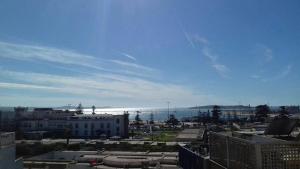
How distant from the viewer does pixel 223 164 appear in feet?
68.9

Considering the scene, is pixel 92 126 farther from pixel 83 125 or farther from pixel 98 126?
pixel 83 125

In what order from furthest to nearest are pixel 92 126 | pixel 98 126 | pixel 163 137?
pixel 98 126
pixel 92 126
pixel 163 137

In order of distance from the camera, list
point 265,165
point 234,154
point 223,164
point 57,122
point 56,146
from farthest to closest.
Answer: point 57,122 < point 56,146 < point 223,164 < point 234,154 < point 265,165

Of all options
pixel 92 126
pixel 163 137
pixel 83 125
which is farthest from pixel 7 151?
pixel 83 125

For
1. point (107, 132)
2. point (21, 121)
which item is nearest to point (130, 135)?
point (107, 132)

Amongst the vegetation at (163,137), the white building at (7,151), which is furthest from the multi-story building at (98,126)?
the white building at (7,151)

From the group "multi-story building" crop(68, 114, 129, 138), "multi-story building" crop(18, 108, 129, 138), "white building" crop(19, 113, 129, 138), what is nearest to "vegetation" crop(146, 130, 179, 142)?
"multi-story building" crop(68, 114, 129, 138)

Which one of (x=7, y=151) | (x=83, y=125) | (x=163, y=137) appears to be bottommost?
(x=163, y=137)

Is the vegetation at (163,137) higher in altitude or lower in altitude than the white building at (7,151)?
lower

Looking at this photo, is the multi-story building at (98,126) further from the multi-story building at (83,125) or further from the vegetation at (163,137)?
the vegetation at (163,137)

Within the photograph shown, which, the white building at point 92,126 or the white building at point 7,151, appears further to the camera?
the white building at point 92,126

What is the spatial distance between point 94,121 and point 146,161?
172ft

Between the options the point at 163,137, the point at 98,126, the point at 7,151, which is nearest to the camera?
the point at 7,151

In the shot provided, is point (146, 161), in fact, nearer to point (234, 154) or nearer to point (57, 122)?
point (234, 154)
